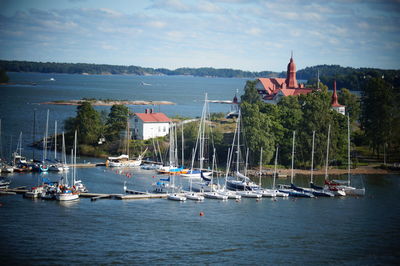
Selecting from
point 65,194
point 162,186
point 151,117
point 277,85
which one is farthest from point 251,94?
point 65,194

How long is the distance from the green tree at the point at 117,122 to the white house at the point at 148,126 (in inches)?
70.2

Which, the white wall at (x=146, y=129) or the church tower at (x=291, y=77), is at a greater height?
the church tower at (x=291, y=77)

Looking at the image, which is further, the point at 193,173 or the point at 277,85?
the point at 277,85

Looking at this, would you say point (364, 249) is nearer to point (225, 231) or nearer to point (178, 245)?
point (225, 231)

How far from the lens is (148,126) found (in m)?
73.4

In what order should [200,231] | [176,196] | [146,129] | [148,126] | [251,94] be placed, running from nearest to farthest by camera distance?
[200,231] → [176,196] → [146,129] → [148,126] → [251,94]

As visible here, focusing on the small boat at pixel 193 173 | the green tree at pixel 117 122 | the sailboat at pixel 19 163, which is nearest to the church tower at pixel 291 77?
the green tree at pixel 117 122

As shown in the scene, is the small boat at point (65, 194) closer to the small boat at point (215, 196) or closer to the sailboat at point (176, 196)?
Answer: the sailboat at point (176, 196)

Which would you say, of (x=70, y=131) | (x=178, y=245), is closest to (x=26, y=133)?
(x=70, y=131)

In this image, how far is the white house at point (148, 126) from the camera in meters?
73.2

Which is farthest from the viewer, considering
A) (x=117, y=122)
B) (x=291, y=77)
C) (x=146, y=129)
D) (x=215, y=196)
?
(x=291, y=77)

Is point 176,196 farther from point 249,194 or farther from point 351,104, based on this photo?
point 351,104

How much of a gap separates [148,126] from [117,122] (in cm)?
443

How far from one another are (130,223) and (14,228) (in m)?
7.73
